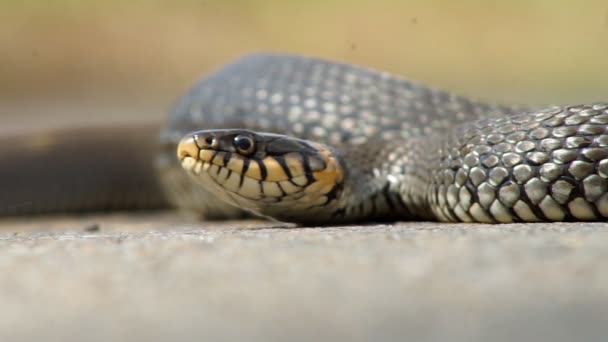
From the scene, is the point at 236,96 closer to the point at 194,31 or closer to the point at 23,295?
the point at 23,295

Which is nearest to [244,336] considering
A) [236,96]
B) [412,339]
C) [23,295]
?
[412,339]

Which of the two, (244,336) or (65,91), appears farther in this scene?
(65,91)

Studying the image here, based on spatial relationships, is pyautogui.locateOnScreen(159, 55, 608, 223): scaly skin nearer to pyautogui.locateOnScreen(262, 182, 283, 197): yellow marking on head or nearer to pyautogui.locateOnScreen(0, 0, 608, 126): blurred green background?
pyautogui.locateOnScreen(262, 182, 283, 197): yellow marking on head

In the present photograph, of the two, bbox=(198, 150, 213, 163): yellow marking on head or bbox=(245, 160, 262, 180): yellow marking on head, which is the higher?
bbox=(198, 150, 213, 163): yellow marking on head

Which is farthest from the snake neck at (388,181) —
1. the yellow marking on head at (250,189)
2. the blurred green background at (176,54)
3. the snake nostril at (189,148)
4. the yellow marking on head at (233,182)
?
the blurred green background at (176,54)

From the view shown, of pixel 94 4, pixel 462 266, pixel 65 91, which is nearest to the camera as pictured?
pixel 462 266

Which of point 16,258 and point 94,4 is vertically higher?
point 94,4

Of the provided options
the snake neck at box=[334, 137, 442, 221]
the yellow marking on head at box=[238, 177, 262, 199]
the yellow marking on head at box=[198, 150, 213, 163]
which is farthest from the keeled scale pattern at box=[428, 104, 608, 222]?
the yellow marking on head at box=[198, 150, 213, 163]
